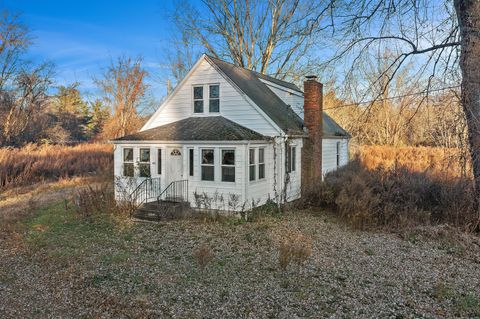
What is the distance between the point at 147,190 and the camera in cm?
1333

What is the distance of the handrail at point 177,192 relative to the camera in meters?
12.7

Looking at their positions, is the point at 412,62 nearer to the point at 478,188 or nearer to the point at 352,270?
the point at 478,188

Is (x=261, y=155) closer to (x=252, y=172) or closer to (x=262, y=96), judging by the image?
(x=252, y=172)

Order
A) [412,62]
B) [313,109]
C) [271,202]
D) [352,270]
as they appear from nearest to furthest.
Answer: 1. [352,270]
2. [412,62]
3. [271,202]
4. [313,109]

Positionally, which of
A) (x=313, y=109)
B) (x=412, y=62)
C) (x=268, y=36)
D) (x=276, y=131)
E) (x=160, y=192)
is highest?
(x=268, y=36)

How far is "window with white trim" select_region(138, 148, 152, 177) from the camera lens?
13523 mm

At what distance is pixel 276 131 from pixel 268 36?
1816cm

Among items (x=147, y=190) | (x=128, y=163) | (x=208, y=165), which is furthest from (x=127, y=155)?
(x=208, y=165)

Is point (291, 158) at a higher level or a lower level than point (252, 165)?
higher

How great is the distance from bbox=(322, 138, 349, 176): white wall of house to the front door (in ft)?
24.9

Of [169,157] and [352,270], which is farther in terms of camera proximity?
[169,157]

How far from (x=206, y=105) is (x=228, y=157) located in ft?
10.5

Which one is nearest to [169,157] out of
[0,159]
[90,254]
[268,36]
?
[90,254]

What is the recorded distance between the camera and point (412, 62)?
422 inches
